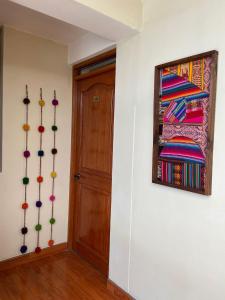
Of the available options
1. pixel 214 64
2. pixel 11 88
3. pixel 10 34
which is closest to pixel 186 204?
pixel 214 64

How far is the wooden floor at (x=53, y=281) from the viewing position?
2.07 metres

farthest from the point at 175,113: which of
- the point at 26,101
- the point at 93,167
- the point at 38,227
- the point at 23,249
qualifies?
the point at 23,249

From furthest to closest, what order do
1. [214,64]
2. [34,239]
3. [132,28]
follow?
[34,239] → [132,28] → [214,64]

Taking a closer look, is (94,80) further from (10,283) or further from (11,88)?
(10,283)

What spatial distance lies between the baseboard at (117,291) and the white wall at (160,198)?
0.18ft

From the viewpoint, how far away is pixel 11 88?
2.39m

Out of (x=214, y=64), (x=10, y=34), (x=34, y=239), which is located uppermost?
(x=10, y=34)

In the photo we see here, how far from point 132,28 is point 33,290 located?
2.32 meters

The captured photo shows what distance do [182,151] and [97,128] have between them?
1136mm

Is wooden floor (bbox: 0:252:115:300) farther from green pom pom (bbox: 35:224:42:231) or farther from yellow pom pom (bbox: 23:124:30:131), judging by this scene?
yellow pom pom (bbox: 23:124:30:131)

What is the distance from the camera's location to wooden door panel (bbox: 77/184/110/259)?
238 centimetres

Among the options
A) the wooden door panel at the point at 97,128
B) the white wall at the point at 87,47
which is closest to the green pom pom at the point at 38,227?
the wooden door panel at the point at 97,128

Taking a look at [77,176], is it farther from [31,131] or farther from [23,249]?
[23,249]

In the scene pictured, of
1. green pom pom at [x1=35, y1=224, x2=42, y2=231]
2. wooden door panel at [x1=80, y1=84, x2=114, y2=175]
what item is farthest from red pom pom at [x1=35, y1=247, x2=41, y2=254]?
wooden door panel at [x1=80, y1=84, x2=114, y2=175]
